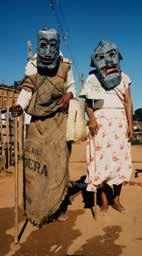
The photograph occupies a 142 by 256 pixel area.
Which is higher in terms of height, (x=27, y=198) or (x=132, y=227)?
(x=27, y=198)

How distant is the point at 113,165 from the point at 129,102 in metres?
0.88

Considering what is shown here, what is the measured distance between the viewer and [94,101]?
556cm

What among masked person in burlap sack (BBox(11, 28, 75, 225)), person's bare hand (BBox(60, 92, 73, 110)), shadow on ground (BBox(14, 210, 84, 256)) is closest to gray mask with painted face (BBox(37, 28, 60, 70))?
masked person in burlap sack (BBox(11, 28, 75, 225))

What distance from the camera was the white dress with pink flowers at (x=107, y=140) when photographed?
546cm

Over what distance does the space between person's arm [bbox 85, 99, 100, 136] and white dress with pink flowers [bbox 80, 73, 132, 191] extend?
6 cm

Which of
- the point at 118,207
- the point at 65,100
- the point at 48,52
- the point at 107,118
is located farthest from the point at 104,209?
the point at 48,52

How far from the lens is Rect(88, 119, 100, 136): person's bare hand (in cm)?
542

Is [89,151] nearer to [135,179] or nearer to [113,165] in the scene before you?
[113,165]

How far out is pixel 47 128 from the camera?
5094mm

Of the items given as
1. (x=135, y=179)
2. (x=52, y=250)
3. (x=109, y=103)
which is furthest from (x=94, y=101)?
(x=135, y=179)

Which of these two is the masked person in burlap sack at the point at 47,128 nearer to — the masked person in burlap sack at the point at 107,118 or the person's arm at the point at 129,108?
the masked person in burlap sack at the point at 107,118

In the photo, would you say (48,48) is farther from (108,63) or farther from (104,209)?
(104,209)

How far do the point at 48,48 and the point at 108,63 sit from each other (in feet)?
3.00

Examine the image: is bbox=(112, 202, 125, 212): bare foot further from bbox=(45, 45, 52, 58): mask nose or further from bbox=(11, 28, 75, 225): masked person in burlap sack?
bbox=(45, 45, 52, 58): mask nose
